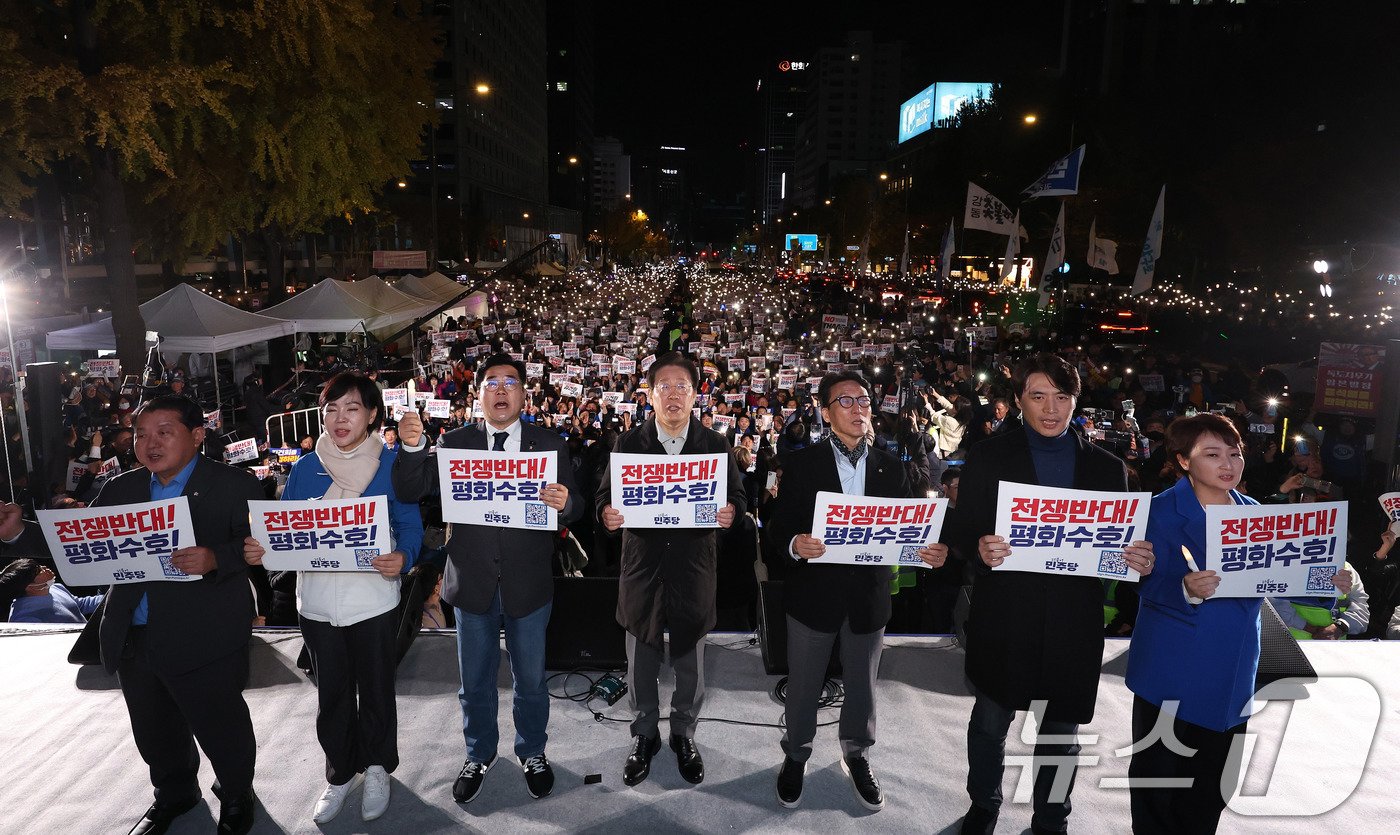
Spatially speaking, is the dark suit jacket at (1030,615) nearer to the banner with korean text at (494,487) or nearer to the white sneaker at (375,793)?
the banner with korean text at (494,487)

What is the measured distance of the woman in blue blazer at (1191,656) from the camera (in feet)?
11.5

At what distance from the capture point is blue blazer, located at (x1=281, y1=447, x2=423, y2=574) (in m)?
4.18

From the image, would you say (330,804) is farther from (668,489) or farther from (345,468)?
(668,489)

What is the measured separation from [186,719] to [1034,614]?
421cm

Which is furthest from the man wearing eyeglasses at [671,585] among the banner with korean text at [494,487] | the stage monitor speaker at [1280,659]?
the stage monitor speaker at [1280,659]

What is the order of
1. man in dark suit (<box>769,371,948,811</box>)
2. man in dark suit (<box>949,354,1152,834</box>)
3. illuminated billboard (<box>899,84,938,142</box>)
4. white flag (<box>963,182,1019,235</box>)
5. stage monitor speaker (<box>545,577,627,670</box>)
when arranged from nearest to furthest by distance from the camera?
man in dark suit (<box>949,354,1152,834</box>), man in dark suit (<box>769,371,948,811</box>), stage monitor speaker (<box>545,577,627,670</box>), white flag (<box>963,182,1019,235</box>), illuminated billboard (<box>899,84,938,142</box>)

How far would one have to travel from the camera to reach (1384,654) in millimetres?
5887

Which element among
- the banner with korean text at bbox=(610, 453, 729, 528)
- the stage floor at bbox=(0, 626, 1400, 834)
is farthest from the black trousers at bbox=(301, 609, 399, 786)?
the banner with korean text at bbox=(610, 453, 729, 528)

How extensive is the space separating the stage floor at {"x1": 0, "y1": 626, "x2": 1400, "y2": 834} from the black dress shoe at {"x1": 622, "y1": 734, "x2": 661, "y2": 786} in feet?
0.17

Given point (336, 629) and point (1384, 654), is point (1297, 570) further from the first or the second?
point (336, 629)

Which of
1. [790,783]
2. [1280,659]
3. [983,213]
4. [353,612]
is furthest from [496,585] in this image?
[983,213]

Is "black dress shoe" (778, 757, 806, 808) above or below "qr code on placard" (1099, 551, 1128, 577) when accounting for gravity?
below

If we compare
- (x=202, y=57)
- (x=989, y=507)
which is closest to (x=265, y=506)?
(x=989, y=507)

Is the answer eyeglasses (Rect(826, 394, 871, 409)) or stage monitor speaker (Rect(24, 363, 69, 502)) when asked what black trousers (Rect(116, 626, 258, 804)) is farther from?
stage monitor speaker (Rect(24, 363, 69, 502))
